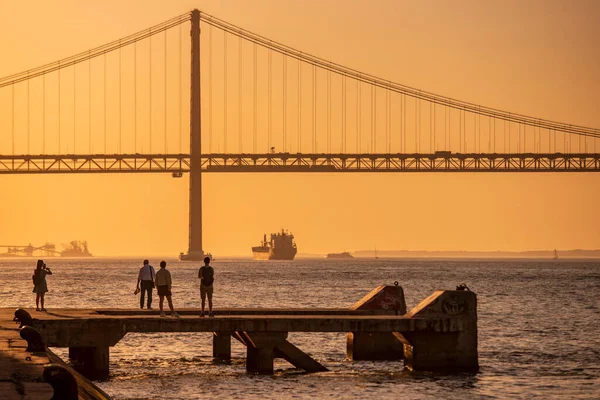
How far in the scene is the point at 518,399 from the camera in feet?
84.3

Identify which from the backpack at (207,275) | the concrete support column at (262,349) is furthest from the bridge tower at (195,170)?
the backpack at (207,275)

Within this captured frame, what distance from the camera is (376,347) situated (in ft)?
105

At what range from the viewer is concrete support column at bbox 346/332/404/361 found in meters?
31.8

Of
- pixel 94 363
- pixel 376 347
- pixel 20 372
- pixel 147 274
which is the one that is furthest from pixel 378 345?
pixel 20 372

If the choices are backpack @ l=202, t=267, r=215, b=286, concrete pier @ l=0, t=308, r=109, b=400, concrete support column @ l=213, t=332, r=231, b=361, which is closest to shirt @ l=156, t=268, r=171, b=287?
backpack @ l=202, t=267, r=215, b=286

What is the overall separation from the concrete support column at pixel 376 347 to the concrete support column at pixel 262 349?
3381mm

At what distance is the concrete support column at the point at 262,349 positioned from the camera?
1117 inches

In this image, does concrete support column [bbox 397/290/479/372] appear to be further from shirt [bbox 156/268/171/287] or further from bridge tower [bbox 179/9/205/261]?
bridge tower [bbox 179/9/205/261]

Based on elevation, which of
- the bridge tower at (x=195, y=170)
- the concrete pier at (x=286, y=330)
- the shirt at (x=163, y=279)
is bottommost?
the concrete pier at (x=286, y=330)

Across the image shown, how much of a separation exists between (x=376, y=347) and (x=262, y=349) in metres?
4.05

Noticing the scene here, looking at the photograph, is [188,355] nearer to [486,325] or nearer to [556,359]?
[556,359]

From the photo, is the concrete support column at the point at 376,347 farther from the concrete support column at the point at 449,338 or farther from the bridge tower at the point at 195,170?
the bridge tower at the point at 195,170

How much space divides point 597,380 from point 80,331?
10.7m

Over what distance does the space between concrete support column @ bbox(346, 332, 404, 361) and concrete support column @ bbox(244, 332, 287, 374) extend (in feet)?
11.1
